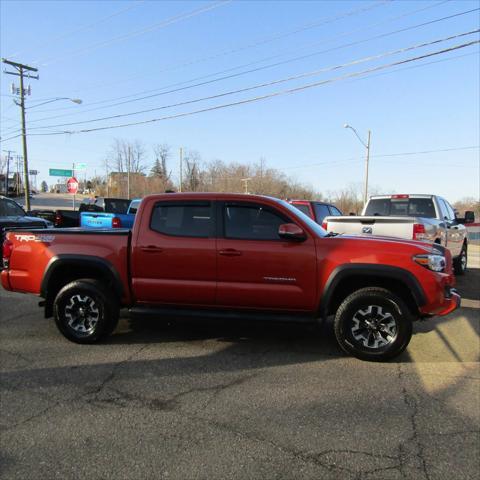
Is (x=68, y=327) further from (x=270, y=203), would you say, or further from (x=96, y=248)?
(x=270, y=203)

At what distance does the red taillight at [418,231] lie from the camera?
7.79m

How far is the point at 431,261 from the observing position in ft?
16.1

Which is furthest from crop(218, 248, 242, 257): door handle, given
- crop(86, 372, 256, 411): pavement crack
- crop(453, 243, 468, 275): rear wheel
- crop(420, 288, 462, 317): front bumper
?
crop(453, 243, 468, 275): rear wheel

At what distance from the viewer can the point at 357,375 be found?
15.2 ft

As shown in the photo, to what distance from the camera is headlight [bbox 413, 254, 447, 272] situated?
4883 mm

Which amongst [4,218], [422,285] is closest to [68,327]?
[422,285]

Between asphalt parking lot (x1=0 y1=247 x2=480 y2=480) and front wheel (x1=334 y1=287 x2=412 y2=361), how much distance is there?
0.18m

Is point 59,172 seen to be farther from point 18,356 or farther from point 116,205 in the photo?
point 18,356

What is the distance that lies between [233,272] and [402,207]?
22.0 ft

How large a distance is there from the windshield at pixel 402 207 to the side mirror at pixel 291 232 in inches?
227

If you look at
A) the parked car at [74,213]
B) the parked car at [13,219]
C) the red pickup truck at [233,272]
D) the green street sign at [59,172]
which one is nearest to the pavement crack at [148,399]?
the red pickup truck at [233,272]

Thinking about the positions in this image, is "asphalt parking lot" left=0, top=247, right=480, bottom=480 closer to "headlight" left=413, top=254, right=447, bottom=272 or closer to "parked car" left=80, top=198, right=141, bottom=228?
"headlight" left=413, top=254, right=447, bottom=272

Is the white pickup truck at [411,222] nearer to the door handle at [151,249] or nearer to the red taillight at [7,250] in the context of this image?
the door handle at [151,249]

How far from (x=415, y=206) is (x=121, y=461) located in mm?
9021
